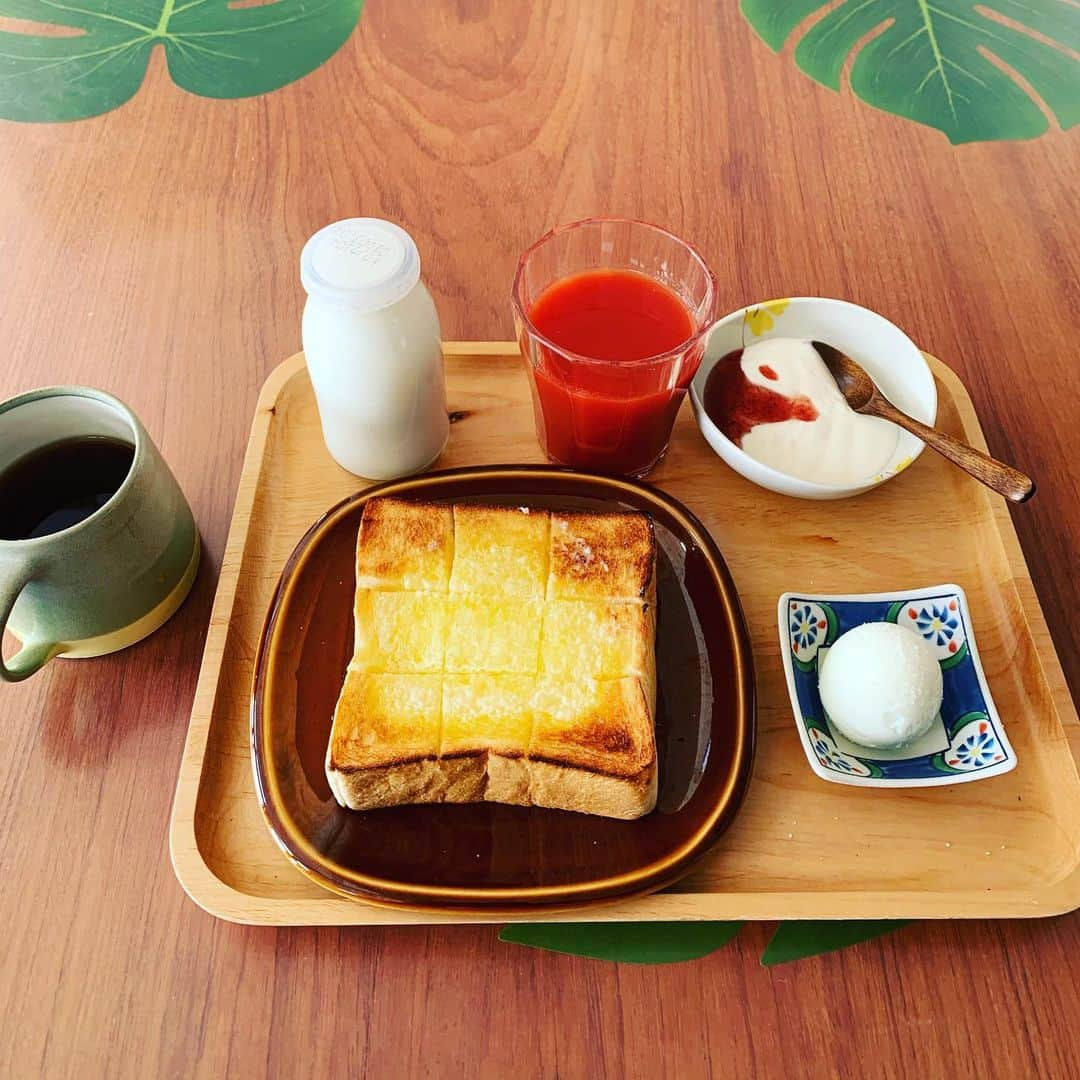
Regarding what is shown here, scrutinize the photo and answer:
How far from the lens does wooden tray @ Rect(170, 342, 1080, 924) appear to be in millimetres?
1041

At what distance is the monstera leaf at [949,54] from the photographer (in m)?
1.85

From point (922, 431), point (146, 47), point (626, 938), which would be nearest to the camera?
point (626, 938)

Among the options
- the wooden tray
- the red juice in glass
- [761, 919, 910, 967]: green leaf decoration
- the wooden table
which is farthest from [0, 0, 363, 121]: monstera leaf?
[761, 919, 910, 967]: green leaf decoration

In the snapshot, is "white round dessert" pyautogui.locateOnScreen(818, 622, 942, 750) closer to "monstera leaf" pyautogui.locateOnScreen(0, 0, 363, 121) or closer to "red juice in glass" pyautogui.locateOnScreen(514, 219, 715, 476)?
"red juice in glass" pyautogui.locateOnScreen(514, 219, 715, 476)

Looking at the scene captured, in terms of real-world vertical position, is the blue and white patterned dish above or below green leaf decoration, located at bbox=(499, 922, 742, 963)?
above

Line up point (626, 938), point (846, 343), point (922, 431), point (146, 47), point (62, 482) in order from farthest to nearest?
point (146, 47), point (846, 343), point (922, 431), point (62, 482), point (626, 938)

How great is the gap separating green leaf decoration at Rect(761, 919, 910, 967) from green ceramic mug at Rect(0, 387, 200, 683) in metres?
0.85

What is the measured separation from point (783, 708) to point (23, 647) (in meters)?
0.94

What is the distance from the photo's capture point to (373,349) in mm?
1149

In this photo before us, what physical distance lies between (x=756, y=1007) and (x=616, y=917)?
18 centimetres

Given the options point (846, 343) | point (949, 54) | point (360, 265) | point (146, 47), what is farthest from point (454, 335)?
point (949, 54)

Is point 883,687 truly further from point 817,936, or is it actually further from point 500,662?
point 500,662

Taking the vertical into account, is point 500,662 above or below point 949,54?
below

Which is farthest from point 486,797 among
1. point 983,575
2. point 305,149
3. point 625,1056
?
point 305,149
